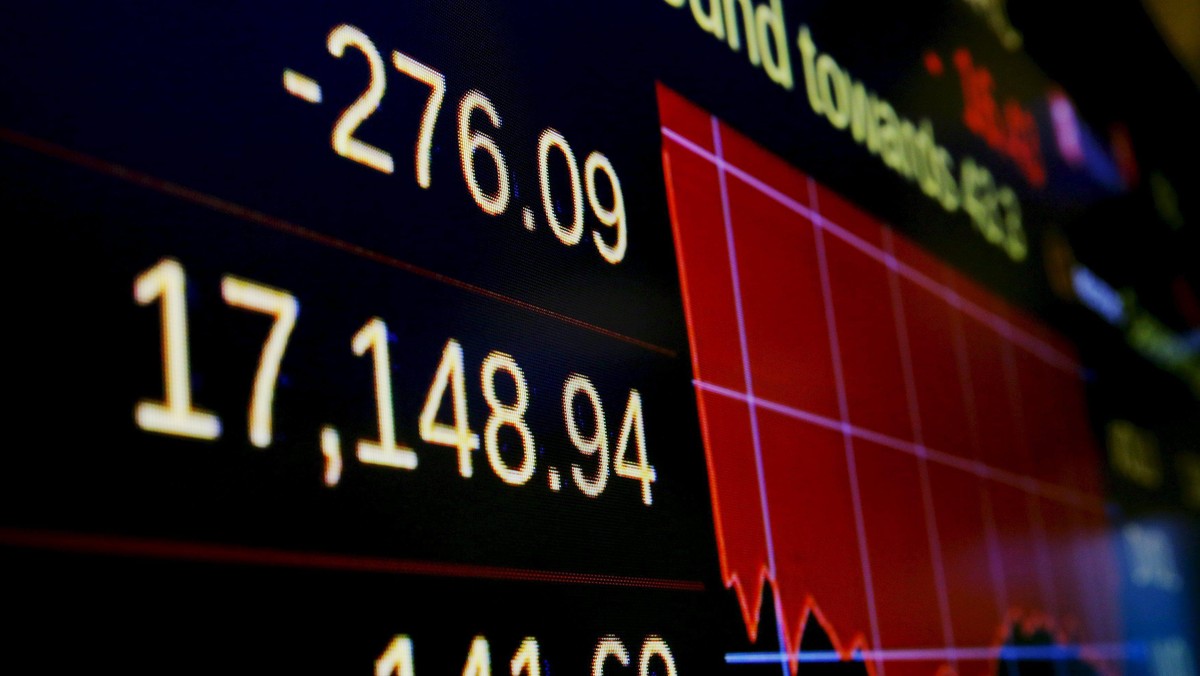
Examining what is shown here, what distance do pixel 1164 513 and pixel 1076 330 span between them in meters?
0.69

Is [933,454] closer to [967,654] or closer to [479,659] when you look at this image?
[967,654]

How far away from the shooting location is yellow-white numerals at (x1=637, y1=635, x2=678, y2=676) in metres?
1.27

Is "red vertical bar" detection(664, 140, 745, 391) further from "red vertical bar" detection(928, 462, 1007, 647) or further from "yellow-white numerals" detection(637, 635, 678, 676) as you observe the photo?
"red vertical bar" detection(928, 462, 1007, 647)

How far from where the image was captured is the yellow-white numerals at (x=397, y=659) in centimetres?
99

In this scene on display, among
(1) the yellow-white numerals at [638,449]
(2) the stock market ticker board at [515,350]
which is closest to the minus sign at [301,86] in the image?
(2) the stock market ticker board at [515,350]

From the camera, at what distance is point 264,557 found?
3.01ft

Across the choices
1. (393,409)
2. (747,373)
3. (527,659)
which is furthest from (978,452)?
(393,409)

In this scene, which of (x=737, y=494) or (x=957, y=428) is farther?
(x=957, y=428)

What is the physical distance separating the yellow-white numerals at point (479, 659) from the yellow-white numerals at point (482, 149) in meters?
0.40

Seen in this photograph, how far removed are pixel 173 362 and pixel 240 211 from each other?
15 cm

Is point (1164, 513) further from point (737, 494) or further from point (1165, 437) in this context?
point (737, 494)

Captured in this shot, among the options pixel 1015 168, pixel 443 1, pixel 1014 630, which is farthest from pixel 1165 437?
pixel 443 1

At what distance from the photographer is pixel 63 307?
0.82 m

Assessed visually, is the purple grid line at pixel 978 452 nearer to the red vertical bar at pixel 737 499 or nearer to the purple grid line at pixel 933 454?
the purple grid line at pixel 933 454
